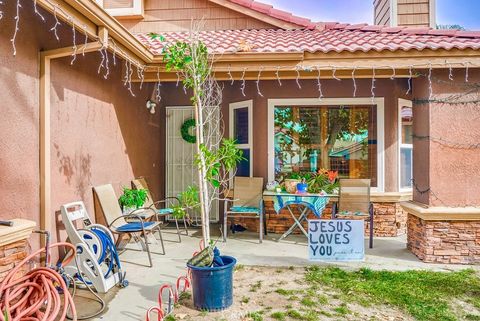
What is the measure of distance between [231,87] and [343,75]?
2.52m

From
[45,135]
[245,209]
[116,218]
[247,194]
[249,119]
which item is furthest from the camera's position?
[249,119]

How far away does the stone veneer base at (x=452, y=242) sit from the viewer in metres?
4.77

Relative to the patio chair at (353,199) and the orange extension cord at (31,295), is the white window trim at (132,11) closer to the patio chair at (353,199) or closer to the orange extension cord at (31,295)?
the patio chair at (353,199)

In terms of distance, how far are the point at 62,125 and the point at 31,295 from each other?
209 centimetres

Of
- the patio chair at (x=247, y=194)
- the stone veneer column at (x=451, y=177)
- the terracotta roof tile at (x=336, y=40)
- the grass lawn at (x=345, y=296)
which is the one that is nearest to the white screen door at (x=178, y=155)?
the patio chair at (x=247, y=194)

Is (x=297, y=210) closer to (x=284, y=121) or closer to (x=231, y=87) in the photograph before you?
(x=284, y=121)

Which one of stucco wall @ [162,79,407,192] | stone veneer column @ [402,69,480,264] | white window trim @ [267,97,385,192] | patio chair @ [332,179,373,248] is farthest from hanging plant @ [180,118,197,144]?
stone veneer column @ [402,69,480,264]

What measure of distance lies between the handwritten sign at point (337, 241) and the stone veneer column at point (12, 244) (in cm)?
313

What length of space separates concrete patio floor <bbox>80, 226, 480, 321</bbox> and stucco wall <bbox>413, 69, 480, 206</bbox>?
3.02ft

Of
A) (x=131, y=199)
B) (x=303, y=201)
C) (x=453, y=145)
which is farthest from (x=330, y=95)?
(x=131, y=199)

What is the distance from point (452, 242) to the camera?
15.7 feet

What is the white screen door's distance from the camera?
7527 mm

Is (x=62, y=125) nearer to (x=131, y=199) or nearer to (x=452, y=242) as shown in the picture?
(x=131, y=199)

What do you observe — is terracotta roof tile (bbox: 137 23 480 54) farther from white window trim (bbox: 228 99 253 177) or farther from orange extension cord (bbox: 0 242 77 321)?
orange extension cord (bbox: 0 242 77 321)
